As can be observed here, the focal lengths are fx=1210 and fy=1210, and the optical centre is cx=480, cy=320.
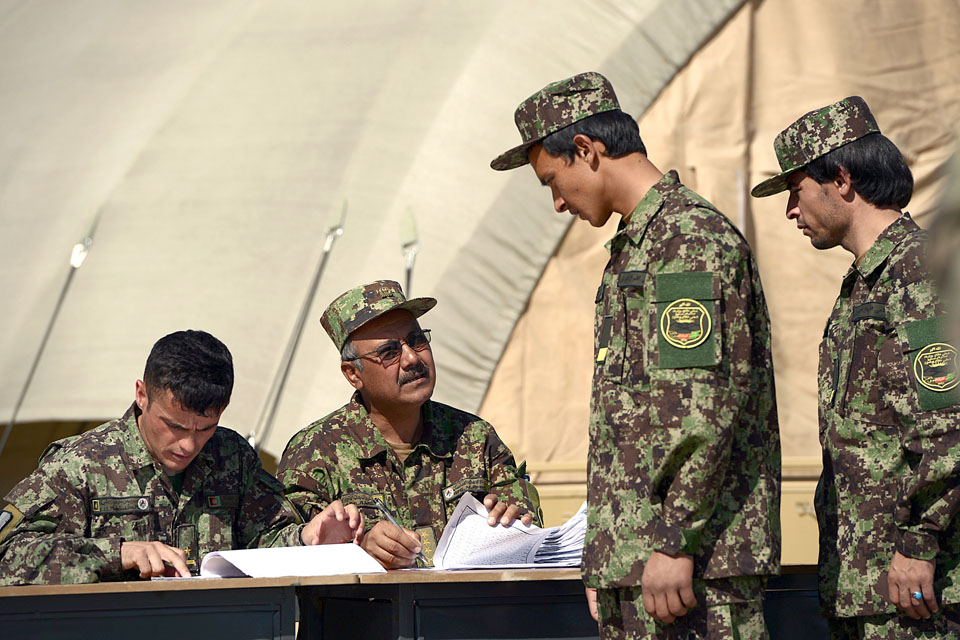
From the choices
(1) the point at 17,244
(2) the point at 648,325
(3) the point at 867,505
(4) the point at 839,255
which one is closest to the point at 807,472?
(4) the point at 839,255

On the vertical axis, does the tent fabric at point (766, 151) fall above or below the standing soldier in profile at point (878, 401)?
above

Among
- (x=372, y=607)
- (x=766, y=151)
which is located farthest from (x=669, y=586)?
(x=766, y=151)

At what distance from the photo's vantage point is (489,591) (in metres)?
2.49

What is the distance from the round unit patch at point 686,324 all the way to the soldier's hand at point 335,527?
3.61 feet

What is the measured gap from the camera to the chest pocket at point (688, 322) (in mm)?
2084

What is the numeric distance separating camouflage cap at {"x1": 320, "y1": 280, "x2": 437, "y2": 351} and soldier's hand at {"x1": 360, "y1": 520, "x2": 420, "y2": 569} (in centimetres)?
77

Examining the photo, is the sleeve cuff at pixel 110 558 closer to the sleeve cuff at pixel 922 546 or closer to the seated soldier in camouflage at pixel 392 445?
the seated soldier in camouflage at pixel 392 445

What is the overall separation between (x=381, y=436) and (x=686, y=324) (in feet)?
4.99

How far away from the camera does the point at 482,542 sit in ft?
8.61

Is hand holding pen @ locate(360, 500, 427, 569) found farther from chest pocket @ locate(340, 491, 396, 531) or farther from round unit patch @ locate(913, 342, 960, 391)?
round unit patch @ locate(913, 342, 960, 391)

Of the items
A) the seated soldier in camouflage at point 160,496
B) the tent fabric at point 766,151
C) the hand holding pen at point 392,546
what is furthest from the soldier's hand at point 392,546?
the tent fabric at point 766,151

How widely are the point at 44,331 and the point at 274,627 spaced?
4.44 metres

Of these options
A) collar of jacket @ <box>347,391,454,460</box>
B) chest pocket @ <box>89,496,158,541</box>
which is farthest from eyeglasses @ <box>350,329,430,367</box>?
chest pocket @ <box>89,496,158,541</box>

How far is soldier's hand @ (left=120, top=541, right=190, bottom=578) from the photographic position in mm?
2621
